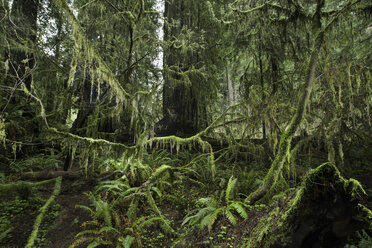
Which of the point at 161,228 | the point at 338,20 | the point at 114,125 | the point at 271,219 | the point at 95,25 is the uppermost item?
the point at 95,25

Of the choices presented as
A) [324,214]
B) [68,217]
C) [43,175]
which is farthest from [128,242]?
[43,175]

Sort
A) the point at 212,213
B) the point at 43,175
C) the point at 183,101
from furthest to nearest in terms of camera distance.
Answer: the point at 183,101 → the point at 43,175 → the point at 212,213

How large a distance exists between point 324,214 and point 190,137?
12.5 ft

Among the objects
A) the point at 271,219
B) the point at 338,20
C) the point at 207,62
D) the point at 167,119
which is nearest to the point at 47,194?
the point at 167,119

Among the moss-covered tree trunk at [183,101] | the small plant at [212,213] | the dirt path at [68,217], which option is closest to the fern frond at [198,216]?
the small plant at [212,213]

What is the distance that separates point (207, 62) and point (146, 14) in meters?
3.25

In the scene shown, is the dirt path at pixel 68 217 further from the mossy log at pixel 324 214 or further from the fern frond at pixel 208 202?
the mossy log at pixel 324 214

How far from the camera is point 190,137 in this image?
541 cm

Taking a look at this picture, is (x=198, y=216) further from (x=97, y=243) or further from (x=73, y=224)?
(x=73, y=224)

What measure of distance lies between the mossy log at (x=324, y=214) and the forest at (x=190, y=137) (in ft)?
0.04

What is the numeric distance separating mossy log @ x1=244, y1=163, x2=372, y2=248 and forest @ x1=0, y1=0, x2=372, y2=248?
0.04ft

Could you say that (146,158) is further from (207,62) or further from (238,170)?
(207,62)

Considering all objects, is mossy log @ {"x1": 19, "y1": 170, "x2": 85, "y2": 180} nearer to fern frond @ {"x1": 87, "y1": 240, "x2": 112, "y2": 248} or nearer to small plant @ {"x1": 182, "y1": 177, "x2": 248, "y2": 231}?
fern frond @ {"x1": 87, "y1": 240, "x2": 112, "y2": 248}

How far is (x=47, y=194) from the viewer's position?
475 centimetres
